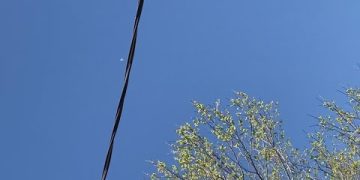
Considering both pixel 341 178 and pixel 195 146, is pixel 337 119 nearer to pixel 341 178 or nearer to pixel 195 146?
pixel 341 178

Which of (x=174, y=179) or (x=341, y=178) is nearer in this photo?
(x=341, y=178)

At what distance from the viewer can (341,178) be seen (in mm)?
12320

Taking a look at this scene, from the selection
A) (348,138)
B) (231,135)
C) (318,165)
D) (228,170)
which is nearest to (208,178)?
(228,170)

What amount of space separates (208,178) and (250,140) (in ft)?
5.83

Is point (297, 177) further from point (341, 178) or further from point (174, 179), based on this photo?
point (174, 179)

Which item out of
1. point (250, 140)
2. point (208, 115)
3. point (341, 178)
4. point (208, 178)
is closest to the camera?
point (341, 178)

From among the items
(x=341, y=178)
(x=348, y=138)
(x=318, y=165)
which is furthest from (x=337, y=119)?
(x=341, y=178)

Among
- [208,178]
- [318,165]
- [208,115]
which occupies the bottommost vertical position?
[208,178]

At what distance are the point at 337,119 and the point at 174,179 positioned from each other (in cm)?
506

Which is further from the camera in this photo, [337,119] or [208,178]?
[337,119]

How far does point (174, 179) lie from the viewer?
1407 centimetres

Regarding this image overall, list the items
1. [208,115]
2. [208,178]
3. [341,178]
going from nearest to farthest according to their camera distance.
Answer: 1. [341,178]
2. [208,178]
3. [208,115]

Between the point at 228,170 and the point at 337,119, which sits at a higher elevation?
the point at 337,119

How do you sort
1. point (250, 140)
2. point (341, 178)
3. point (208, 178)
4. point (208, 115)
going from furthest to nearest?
1. point (208, 115)
2. point (250, 140)
3. point (208, 178)
4. point (341, 178)
